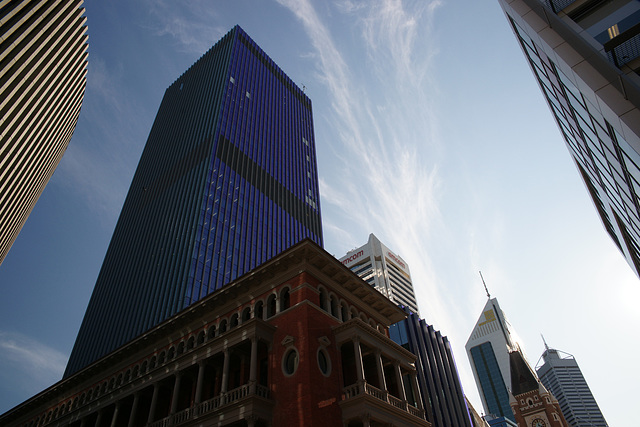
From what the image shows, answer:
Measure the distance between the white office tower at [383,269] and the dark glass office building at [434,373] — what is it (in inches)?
2259

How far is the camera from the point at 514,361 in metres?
119

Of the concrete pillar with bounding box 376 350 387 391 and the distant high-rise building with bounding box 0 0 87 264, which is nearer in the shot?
the concrete pillar with bounding box 376 350 387 391

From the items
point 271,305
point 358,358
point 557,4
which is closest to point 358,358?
point 358,358

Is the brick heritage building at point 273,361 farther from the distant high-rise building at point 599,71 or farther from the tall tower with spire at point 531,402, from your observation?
the tall tower with spire at point 531,402

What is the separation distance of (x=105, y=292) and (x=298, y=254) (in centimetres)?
7025

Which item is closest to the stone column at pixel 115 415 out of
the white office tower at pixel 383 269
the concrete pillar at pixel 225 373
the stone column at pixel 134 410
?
the stone column at pixel 134 410

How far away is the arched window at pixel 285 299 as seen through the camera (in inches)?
1113

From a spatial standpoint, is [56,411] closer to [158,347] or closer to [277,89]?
[158,347]

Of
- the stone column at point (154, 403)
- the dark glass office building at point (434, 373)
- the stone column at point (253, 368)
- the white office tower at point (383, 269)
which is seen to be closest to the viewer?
the stone column at point (253, 368)

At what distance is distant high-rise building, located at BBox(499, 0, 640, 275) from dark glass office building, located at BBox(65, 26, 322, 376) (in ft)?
171

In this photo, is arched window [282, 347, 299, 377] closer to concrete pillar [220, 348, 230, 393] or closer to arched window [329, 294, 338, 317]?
concrete pillar [220, 348, 230, 393]

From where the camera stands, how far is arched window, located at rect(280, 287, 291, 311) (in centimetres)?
2827

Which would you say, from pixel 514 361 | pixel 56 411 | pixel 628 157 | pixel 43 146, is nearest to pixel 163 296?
pixel 56 411

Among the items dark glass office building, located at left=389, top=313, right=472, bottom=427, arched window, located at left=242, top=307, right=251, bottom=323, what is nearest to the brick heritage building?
arched window, located at left=242, top=307, right=251, bottom=323
